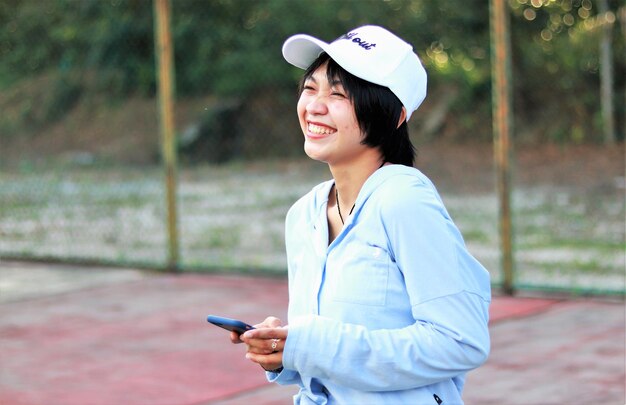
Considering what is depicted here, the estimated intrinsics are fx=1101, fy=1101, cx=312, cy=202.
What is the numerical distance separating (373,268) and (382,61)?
16.6 inches

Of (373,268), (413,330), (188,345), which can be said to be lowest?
(188,345)

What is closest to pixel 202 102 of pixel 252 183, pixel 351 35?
pixel 252 183

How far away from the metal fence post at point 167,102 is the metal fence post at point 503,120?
2.58 m

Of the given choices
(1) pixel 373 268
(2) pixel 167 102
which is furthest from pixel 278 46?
(1) pixel 373 268

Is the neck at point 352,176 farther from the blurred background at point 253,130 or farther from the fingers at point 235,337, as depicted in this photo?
the blurred background at point 253,130

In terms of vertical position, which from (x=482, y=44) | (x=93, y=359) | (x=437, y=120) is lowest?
(x=93, y=359)

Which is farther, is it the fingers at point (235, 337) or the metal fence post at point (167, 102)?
the metal fence post at point (167, 102)

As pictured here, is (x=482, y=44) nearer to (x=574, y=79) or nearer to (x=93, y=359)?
(x=574, y=79)

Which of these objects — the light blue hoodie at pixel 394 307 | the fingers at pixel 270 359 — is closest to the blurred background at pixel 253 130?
the light blue hoodie at pixel 394 307

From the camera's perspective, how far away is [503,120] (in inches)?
285

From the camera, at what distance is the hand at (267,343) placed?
208cm

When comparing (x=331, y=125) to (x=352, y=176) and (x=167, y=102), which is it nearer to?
(x=352, y=176)

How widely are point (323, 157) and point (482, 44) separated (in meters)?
5.67

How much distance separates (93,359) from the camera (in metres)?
5.90
